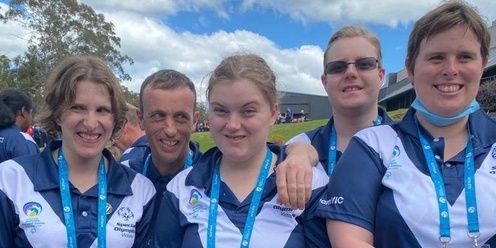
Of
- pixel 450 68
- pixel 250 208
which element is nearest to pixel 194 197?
pixel 250 208

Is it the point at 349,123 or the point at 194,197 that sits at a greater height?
the point at 349,123

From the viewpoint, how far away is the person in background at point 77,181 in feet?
8.68

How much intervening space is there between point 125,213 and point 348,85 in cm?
158

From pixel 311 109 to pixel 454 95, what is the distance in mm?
60859

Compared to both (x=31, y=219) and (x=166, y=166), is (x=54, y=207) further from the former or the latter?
(x=166, y=166)

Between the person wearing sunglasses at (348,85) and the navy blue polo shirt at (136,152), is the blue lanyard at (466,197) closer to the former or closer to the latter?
the person wearing sunglasses at (348,85)

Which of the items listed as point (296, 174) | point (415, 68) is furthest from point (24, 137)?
point (415, 68)

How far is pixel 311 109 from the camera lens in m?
62.8

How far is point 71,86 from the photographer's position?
2.90 metres

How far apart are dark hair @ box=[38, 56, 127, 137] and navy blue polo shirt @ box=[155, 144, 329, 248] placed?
71 centimetres

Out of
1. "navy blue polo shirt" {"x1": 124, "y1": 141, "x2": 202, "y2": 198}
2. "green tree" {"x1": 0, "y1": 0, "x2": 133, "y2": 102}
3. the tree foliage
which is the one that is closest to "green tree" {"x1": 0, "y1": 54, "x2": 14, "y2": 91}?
"green tree" {"x1": 0, "y1": 0, "x2": 133, "y2": 102}

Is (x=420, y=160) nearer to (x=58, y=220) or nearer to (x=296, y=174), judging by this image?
(x=296, y=174)

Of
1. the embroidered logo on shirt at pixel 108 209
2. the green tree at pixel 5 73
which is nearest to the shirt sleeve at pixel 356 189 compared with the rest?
the embroidered logo on shirt at pixel 108 209

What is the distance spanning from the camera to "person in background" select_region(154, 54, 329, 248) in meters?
2.45
